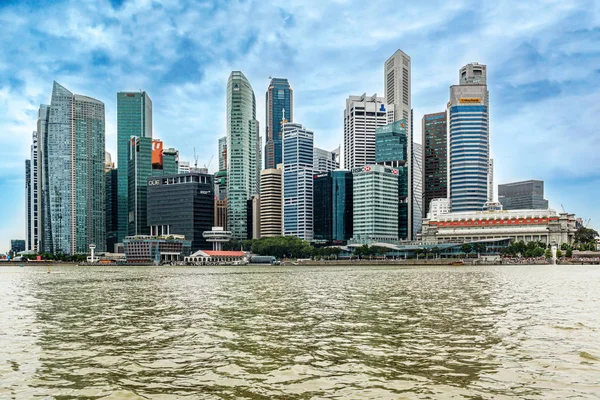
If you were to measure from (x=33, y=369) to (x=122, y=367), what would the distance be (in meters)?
4.00

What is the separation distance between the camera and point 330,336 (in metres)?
31.8

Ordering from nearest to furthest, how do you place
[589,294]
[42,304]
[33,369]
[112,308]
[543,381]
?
[543,381] < [33,369] < [112,308] < [42,304] < [589,294]

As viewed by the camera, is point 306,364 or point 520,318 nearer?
point 306,364

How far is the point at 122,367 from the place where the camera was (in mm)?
24000

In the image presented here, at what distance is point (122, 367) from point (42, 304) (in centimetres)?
3649

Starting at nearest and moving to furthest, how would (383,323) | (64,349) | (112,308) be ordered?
(64,349), (383,323), (112,308)

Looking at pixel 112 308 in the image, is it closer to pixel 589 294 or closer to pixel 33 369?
pixel 33 369

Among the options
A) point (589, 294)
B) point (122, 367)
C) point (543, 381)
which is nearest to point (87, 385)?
point (122, 367)

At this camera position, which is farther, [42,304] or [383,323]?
[42,304]

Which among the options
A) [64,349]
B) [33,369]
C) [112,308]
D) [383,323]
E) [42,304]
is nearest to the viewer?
[33,369]

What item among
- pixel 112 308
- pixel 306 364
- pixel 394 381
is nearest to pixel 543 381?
pixel 394 381

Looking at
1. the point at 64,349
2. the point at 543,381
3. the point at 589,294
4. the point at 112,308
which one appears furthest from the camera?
the point at 589,294

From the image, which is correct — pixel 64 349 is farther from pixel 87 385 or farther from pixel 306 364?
pixel 306 364

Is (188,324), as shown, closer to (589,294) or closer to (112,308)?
(112,308)
